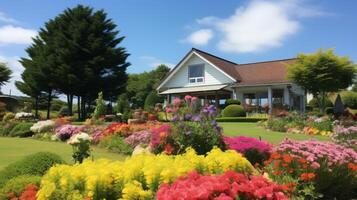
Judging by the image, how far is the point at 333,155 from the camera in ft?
22.9

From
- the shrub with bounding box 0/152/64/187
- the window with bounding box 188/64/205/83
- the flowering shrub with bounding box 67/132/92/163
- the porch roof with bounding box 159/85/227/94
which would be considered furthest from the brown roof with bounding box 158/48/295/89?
the shrub with bounding box 0/152/64/187

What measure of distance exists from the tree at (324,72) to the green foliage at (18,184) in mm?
24150

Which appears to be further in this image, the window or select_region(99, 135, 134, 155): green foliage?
the window

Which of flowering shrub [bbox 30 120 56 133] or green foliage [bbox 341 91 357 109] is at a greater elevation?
green foliage [bbox 341 91 357 109]

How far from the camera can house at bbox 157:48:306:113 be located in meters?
35.0

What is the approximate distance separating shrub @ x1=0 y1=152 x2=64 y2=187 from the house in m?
27.7

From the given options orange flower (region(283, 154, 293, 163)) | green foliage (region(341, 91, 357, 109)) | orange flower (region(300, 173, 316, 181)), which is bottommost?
orange flower (region(300, 173, 316, 181))

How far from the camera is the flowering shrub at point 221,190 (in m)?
4.11

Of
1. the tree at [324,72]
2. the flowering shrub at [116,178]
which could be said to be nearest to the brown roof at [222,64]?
the tree at [324,72]

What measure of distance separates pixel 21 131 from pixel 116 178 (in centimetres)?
1833

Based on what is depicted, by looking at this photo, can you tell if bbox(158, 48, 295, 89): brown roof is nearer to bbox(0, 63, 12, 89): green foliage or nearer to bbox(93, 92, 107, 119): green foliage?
bbox(93, 92, 107, 119): green foliage

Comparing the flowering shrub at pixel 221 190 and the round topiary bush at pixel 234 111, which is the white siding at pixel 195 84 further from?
the flowering shrub at pixel 221 190

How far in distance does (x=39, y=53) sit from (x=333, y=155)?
120ft

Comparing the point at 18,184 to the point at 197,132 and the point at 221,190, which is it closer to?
the point at 221,190
